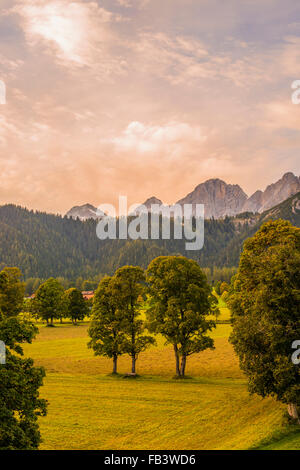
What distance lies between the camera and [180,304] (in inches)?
1865

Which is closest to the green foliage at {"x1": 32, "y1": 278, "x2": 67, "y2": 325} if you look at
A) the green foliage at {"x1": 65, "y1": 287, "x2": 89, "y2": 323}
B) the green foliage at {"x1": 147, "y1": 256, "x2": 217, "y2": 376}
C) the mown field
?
the green foliage at {"x1": 65, "y1": 287, "x2": 89, "y2": 323}

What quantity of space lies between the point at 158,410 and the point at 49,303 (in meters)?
94.0

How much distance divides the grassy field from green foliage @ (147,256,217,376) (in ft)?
16.7

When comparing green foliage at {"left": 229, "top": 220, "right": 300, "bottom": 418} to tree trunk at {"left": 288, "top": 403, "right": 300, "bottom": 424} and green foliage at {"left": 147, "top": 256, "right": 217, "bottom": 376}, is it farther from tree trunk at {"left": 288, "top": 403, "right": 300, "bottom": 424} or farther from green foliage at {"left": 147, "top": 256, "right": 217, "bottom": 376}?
green foliage at {"left": 147, "top": 256, "right": 217, "bottom": 376}

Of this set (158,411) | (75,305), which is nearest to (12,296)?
(75,305)

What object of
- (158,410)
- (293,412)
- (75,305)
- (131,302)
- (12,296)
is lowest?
(158,410)

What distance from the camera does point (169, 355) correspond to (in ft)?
220

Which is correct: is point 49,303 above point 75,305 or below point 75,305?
above

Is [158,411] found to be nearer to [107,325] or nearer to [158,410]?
[158,410]

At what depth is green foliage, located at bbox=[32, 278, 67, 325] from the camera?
120 m

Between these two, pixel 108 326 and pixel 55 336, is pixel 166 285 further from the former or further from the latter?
pixel 55 336

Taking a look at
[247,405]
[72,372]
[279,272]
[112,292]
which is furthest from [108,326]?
[279,272]

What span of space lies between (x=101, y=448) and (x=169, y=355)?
4314cm
